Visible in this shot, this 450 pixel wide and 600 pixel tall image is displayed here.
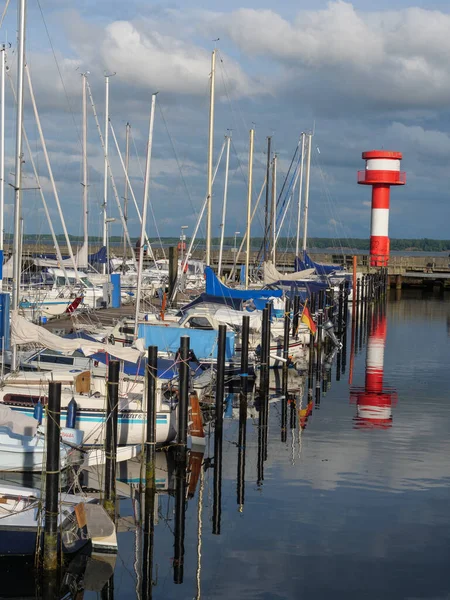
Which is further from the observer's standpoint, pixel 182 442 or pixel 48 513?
pixel 182 442

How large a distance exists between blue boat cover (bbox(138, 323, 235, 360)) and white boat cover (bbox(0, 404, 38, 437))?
1004cm

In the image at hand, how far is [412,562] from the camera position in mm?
14086

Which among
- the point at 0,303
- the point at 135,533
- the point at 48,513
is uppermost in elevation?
the point at 0,303

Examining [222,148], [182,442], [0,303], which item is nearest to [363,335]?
[222,148]

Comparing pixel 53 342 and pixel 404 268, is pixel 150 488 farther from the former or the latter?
pixel 404 268

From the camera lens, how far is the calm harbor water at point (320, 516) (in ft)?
43.5

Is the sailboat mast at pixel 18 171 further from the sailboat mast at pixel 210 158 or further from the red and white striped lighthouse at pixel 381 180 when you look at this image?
the red and white striped lighthouse at pixel 381 180

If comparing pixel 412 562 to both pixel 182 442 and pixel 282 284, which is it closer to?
pixel 182 442

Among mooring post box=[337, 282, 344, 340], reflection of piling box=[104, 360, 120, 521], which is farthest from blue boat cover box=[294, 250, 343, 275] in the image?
reflection of piling box=[104, 360, 120, 521]

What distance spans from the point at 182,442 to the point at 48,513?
5945 mm

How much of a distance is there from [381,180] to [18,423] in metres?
53.7

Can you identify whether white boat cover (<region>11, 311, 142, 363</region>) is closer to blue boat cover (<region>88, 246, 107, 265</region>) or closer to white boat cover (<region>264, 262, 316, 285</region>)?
white boat cover (<region>264, 262, 316, 285</region>)

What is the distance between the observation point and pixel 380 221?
68125 millimetres

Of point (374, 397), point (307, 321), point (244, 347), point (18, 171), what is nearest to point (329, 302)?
point (307, 321)
